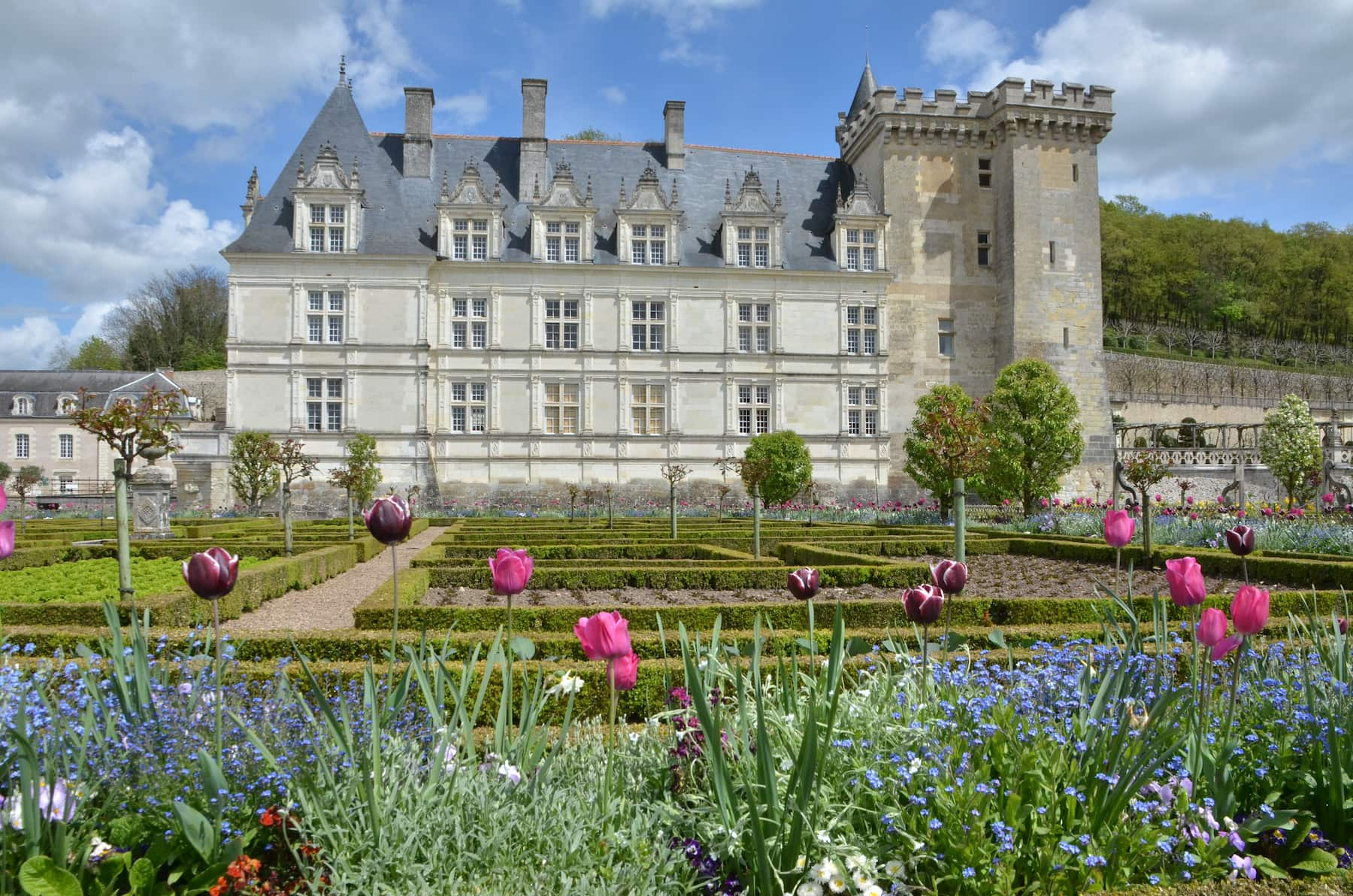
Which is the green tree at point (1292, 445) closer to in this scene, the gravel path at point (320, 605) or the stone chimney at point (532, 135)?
the gravel path at point (320, 605)

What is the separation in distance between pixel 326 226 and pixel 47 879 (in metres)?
29.5

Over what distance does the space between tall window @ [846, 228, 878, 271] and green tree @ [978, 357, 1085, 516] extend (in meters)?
10.1

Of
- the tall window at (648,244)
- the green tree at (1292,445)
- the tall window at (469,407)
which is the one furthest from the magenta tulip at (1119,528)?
the tall window at (648,244)

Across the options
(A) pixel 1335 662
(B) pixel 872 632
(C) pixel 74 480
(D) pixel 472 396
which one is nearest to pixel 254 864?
(A) pixel 1335 662

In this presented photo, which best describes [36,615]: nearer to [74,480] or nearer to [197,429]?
[197,429]

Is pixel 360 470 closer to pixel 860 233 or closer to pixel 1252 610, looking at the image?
pixel 860 233

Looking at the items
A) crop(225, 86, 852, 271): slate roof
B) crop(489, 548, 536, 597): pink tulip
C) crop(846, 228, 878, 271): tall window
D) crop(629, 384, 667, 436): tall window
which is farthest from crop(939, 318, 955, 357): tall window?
crop(489, 548, 536, 597): pink tulip

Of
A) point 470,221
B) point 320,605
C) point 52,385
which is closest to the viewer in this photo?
point 320,605

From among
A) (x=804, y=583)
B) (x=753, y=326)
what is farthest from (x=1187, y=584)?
(x=753, y=326)

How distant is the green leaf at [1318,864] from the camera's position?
9.27ft

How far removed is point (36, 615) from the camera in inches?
285

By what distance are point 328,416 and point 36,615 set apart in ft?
73.9

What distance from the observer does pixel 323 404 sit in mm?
28828

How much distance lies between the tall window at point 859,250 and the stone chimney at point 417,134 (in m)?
14.9
